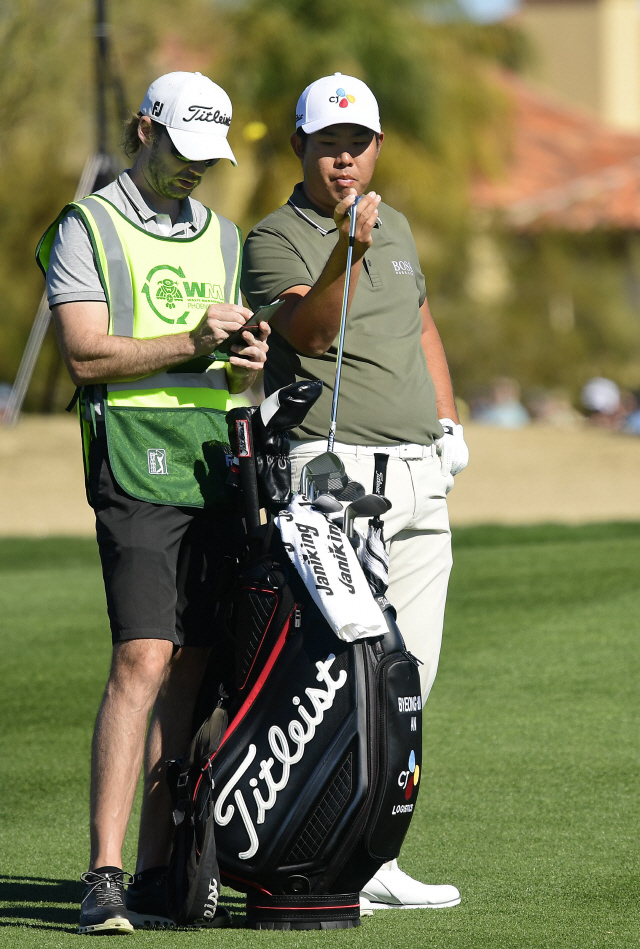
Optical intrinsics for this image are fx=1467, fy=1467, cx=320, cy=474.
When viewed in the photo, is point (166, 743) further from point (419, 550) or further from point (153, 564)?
point (419, 550)

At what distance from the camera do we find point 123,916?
3.40 meters

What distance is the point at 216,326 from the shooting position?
344 cm

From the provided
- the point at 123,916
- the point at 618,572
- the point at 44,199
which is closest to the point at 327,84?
the point at 123,916

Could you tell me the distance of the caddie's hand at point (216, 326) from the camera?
345cm

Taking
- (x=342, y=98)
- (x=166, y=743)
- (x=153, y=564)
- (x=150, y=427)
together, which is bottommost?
(x=166, y=743)

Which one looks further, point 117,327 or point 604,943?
point 117,327

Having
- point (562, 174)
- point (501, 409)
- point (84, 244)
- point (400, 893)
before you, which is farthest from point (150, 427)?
point (562, 174)

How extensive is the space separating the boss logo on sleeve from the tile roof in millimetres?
24540

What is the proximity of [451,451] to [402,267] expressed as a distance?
522 millimetres

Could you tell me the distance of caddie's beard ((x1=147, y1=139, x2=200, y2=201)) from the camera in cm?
360

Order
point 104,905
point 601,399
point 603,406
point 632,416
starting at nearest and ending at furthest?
point 104,905, point 632,416, point 603,406, point 601,399

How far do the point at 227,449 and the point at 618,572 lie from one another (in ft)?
18.1

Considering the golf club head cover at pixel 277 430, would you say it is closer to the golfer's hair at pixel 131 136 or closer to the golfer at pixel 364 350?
the golfer at pixel 364 350

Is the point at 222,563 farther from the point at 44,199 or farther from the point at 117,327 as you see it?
the point at 44,199
